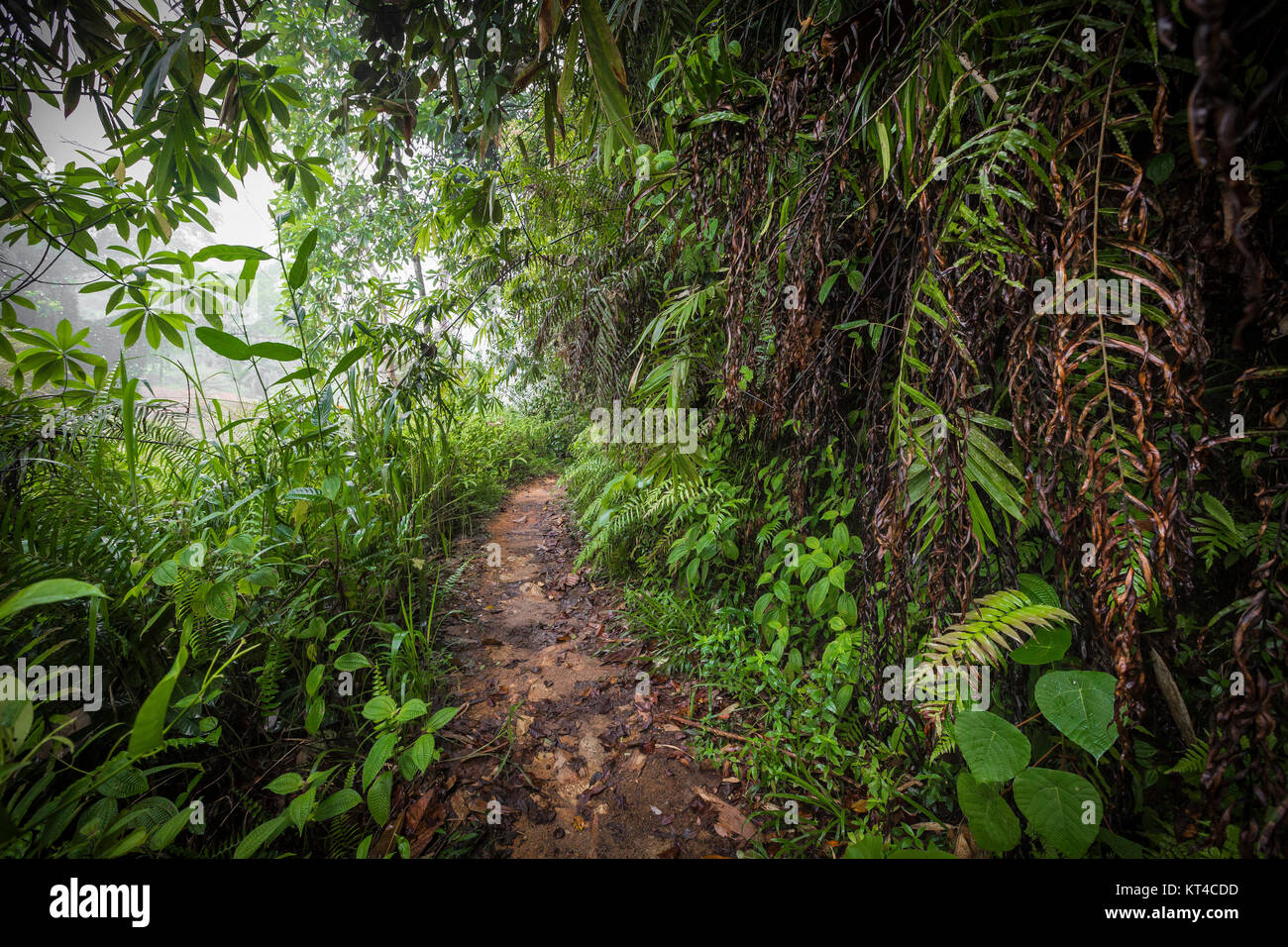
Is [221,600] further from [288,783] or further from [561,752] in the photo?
[561,752]

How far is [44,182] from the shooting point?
1492 mm

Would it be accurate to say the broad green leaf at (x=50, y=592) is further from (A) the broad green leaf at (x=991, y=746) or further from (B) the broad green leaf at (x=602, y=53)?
(A) the broad green leaf at (x=991, y=746)

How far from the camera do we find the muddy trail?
4.53ft

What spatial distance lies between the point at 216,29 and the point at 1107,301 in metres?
2.34

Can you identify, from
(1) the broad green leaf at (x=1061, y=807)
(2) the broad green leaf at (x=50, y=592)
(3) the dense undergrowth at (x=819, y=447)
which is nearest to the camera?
(2) the broad green leaf at (x=50, y=592)

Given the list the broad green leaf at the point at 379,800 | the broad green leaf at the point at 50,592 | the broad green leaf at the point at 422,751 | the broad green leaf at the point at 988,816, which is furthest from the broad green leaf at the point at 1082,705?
the broad green leaf at the point at 50,592

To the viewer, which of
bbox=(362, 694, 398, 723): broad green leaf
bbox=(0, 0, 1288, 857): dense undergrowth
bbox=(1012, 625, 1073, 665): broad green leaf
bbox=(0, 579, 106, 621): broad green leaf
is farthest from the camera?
bbox=(362, 694, 398, 723): broad green leaf

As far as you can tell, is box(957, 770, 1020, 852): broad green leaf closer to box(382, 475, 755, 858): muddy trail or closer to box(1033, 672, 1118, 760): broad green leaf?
box(1033, 672, 1118, 760): broad green leaf

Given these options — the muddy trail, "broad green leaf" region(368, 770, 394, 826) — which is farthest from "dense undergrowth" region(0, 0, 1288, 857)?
the muddy trail

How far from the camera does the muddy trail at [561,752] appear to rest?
4.53 ft

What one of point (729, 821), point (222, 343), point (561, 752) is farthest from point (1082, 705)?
point (222, 343)

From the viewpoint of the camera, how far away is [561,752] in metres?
1.71
